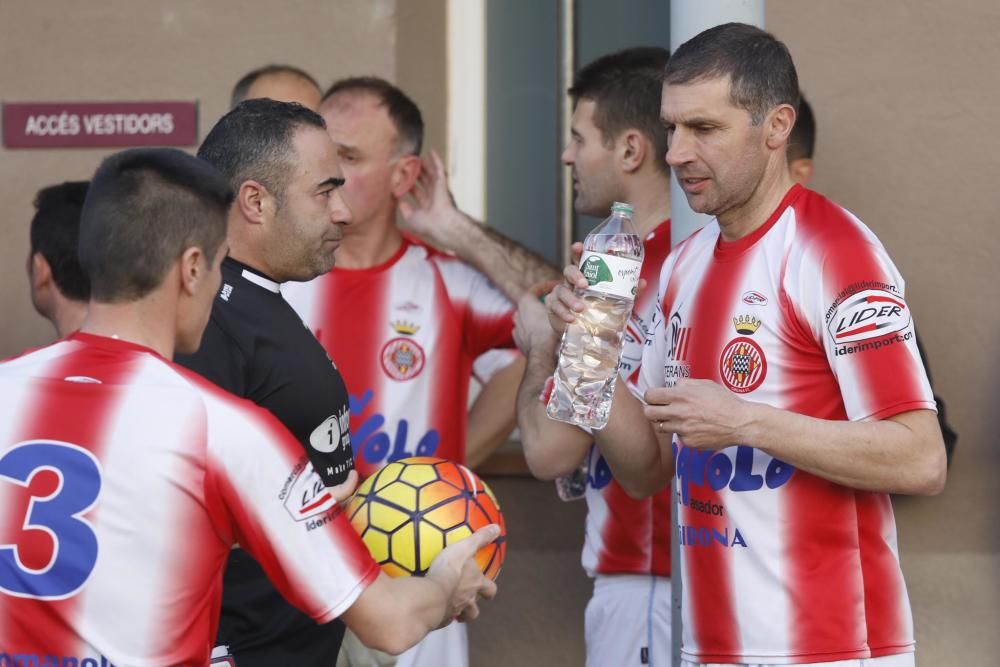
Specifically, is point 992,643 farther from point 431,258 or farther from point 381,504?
point 381,504

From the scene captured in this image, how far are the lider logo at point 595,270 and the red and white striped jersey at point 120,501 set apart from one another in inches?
40.1

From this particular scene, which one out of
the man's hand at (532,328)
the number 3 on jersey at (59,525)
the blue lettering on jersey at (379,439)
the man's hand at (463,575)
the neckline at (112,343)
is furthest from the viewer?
the blue lettering on jersey at (379,439)

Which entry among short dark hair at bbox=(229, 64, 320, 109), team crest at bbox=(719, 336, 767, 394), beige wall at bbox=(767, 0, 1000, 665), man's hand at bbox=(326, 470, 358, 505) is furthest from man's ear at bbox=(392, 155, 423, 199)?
team crest at bbox=(719, 336, 767, 394)

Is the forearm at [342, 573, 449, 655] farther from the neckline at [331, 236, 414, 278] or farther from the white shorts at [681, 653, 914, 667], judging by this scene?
the neckline at [331, 236, 414, 278]

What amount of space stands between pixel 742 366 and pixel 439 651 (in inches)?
70.6

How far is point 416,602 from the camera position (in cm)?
266

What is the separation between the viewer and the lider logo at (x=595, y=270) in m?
3.20

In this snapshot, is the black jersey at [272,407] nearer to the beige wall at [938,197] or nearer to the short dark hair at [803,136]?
the short dark hair at [803,136]

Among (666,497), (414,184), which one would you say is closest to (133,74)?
(414,184)

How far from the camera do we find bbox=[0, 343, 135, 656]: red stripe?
A: 7.88ft

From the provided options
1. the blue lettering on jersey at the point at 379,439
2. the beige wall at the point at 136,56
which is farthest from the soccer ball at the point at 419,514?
the beige wall at the point at 136,56

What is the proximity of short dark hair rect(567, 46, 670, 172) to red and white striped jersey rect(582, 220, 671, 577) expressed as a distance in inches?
12.6

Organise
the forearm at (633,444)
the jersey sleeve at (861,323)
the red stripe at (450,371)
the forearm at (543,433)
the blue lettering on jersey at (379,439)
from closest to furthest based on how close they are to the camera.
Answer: the jersey sleeve at (861,323), the forearm at (633,444), the forearm at (543,433), the blue lettering on jersey at (379,439), the red stripe at (450,371)

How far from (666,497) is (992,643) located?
157 centimetres
